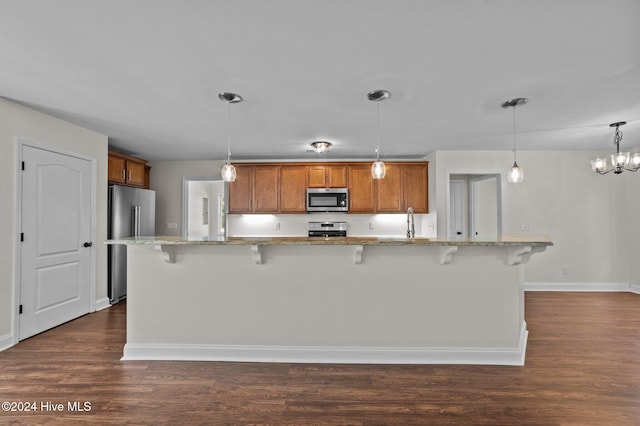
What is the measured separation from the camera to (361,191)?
5.37m

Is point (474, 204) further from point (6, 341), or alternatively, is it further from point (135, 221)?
point (6, 341)

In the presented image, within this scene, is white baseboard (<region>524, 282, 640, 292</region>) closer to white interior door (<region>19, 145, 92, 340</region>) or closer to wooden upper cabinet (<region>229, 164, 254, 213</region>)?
wooden upper cabinet (<region>229, 164, 254, 213</region>)

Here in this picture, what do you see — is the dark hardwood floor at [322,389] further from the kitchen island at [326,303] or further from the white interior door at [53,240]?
the white interior door at [53,240]

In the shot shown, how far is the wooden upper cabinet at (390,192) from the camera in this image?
5.34 m

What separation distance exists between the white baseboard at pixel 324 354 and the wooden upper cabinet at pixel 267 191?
297cm

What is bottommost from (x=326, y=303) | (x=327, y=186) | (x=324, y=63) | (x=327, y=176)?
(x=326, y=303)

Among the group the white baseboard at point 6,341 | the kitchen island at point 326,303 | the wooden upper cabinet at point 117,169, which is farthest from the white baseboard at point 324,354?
the wooden upper cabinet at point 117,169

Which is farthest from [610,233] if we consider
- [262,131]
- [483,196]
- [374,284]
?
[262,131]

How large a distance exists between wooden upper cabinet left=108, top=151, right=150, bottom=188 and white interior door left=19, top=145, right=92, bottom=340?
25.6 inches

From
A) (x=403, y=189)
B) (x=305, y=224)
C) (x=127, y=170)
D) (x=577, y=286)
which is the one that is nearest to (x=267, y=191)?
(x=305, y=224)

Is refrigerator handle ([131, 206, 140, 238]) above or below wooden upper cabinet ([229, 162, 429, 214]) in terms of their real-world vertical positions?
below

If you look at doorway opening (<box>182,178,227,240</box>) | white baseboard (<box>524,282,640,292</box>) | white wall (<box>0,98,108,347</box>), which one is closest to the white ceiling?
white wall (<box>0,98,108,347</box>)

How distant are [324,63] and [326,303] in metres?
1.85

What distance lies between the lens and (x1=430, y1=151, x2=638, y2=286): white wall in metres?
4.99
